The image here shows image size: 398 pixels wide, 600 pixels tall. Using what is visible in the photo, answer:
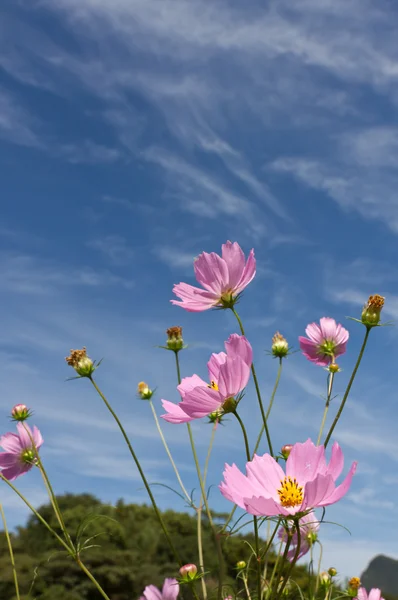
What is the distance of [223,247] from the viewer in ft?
3.71

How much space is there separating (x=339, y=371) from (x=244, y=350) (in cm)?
82

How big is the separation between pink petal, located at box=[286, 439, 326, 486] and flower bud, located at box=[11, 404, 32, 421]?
1162 millimetres

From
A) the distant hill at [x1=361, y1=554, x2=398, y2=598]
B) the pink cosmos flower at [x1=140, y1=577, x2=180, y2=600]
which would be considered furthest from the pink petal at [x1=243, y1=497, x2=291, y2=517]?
the distant hill at [x1=361, y1=554, x2=398, y2=598]

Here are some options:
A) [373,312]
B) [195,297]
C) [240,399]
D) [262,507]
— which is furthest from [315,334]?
[262,507]

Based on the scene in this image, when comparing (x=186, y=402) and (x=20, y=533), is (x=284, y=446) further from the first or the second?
(x=20, y=533)

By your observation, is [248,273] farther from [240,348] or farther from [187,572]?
[187,572]

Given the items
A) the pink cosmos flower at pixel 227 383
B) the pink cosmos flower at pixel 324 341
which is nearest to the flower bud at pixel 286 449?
the pink cosmos flower at pixel 324 341

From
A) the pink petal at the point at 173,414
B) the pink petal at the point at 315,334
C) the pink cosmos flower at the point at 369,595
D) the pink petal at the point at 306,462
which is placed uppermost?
the pink petal at the point at 315,334

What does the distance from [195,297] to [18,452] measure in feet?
3.03

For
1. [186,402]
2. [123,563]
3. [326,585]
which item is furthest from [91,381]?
[123,563]

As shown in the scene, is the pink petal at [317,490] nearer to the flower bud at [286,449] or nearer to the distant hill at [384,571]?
the flower bud at [286,449]

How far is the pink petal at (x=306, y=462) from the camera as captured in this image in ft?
2.96

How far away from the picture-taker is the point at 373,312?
1335 mm

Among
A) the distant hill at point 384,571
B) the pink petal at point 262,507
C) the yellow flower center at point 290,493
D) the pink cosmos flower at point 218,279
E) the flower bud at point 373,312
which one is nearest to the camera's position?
the pink petal at point 262,507
